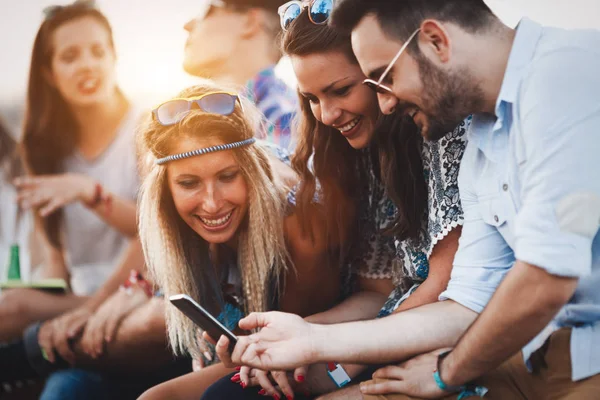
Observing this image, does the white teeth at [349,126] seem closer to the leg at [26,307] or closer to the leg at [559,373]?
the leg at [559,373]

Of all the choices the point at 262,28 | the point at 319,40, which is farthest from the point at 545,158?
the point at 262,28

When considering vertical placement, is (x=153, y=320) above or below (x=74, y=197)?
below

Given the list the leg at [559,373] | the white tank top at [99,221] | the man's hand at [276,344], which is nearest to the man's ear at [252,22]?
the white tank top at [99,221]

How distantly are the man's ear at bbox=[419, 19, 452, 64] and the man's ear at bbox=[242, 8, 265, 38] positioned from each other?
990mm

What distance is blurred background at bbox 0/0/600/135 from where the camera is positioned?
200 cm

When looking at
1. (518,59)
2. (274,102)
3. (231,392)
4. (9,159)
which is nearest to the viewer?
(518,59)

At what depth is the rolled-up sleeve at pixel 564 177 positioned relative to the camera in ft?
3.21

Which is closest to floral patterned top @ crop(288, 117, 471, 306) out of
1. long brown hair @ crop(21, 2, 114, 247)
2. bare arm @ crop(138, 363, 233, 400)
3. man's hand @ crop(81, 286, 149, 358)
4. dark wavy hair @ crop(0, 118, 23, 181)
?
bare arm @ crop(138, 363, 233, 400)

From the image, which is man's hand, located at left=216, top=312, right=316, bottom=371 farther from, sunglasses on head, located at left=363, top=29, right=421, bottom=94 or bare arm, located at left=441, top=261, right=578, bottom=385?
sunglasses on head, located at left=363, top=29, right=421, bottom=94

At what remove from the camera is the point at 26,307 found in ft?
7.28

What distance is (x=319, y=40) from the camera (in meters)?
1.41

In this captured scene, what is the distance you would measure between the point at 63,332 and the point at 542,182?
63.5 inches

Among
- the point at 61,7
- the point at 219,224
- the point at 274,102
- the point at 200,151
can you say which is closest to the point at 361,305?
the point at 219,224

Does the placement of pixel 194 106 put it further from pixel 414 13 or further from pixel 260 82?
pixel 414 13
